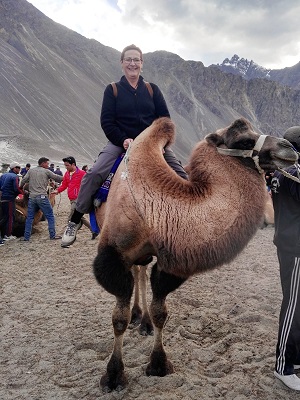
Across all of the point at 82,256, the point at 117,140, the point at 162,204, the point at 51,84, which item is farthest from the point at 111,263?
the point at 51,84

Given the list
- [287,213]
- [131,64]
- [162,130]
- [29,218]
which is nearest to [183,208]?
[162,130]

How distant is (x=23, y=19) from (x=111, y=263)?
126 m

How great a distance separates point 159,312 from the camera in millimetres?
3730

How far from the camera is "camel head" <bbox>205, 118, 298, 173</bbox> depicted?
301cm

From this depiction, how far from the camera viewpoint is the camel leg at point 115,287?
3.42 m

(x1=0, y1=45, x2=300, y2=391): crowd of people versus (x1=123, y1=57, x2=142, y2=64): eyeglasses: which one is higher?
(x1=123, y1=57, x2=142, y2=64): eyeglasses

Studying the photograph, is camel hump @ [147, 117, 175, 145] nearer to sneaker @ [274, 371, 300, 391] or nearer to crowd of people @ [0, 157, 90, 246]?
sneaker @ [274, 371, 300, 391]

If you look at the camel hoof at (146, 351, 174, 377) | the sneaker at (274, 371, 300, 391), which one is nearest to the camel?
the camel hoof at (146, 351, 174, 377)

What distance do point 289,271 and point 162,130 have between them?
174cm

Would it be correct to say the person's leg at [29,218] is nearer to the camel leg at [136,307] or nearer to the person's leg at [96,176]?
the camel leg at [136,307]

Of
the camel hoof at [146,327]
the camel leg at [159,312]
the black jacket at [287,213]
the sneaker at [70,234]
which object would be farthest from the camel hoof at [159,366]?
the sneaker at [70,234]

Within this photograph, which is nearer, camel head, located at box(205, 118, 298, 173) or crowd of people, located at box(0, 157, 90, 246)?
camel head, located at box(205, 118, 298, 173)

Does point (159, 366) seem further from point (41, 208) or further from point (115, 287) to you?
point (41, 208)

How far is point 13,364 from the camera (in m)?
3.89
